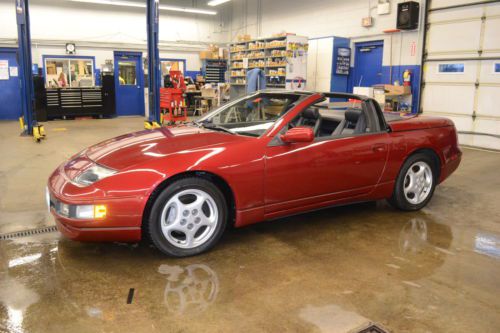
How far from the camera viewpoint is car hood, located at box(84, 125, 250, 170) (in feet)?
9.83

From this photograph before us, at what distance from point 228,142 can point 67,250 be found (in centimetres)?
148

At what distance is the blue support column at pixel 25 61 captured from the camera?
9000 mm

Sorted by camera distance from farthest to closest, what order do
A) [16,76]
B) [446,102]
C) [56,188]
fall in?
[16,76], [446,102], [56,188]

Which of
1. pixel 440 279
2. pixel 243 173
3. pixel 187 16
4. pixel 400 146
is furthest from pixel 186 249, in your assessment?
pixel 187 16

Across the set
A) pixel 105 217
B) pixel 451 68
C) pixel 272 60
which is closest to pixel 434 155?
pixel 105 217

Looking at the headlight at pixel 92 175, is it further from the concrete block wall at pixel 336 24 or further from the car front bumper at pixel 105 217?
the concrete block wall at pixel 336 24

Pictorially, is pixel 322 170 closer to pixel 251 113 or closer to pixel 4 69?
pixel 251 113

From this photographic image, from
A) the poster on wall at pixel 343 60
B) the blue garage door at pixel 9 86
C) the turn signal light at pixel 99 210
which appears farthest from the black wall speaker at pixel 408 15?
the blue garage door at pixel 9 86

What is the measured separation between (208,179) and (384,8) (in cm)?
941

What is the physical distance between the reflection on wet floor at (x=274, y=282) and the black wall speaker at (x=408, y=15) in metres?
7.19

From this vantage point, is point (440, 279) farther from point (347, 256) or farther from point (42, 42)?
point (42, 42)

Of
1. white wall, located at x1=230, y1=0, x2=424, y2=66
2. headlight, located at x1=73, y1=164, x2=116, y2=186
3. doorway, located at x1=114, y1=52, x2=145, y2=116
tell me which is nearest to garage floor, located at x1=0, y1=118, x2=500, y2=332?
headlight, located at x1=73, y1=164, x2=116, y2=186

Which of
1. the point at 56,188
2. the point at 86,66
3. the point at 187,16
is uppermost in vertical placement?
the point at 187,16

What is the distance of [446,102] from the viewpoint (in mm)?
9586
